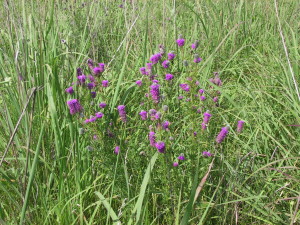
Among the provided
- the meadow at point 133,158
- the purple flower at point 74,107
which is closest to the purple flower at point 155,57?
the meadow at point 133,158

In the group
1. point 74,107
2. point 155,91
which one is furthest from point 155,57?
point 74,107

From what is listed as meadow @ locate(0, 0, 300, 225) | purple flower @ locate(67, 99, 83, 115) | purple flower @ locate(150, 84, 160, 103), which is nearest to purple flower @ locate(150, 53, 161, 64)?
meadow @ locate(0, 0, 300, 225)

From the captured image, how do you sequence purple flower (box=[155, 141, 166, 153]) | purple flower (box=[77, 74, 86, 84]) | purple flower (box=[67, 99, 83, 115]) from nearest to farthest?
purple flower (box=[155, 141, 166, 153]) → purple flower (box=[67, 99, 83, 115]) → purple flower (box=[77, 74, 86, 84])

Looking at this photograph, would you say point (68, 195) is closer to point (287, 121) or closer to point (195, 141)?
point (195, 141)

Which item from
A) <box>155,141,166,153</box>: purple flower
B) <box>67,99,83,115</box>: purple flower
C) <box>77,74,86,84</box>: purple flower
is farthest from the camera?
<box>77,74,86,84</box>: purple flower

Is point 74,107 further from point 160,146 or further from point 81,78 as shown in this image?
point 160,146

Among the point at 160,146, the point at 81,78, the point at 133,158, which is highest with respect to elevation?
the point at 81,78

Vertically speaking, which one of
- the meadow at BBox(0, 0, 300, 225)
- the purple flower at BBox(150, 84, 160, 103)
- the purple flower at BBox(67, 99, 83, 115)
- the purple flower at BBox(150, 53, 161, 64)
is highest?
the purple flower at BBox(150, 53, 161, 64)

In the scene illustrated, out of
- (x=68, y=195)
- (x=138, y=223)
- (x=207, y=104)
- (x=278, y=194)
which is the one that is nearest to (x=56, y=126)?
(x=68, y=195)

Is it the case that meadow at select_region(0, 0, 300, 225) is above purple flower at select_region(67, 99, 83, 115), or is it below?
below

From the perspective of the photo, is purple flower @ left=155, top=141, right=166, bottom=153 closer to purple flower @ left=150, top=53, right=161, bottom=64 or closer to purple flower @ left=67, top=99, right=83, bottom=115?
purple flower @ left=67, top=99, right=83, bottom=115

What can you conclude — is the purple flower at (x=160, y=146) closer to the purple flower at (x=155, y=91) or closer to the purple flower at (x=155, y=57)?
the purple flower at (x=155, y=91)

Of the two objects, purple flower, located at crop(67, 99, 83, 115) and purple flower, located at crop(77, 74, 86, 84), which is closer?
purple flower, located at crop(67, 99, 83, 115)

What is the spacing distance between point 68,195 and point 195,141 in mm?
548
